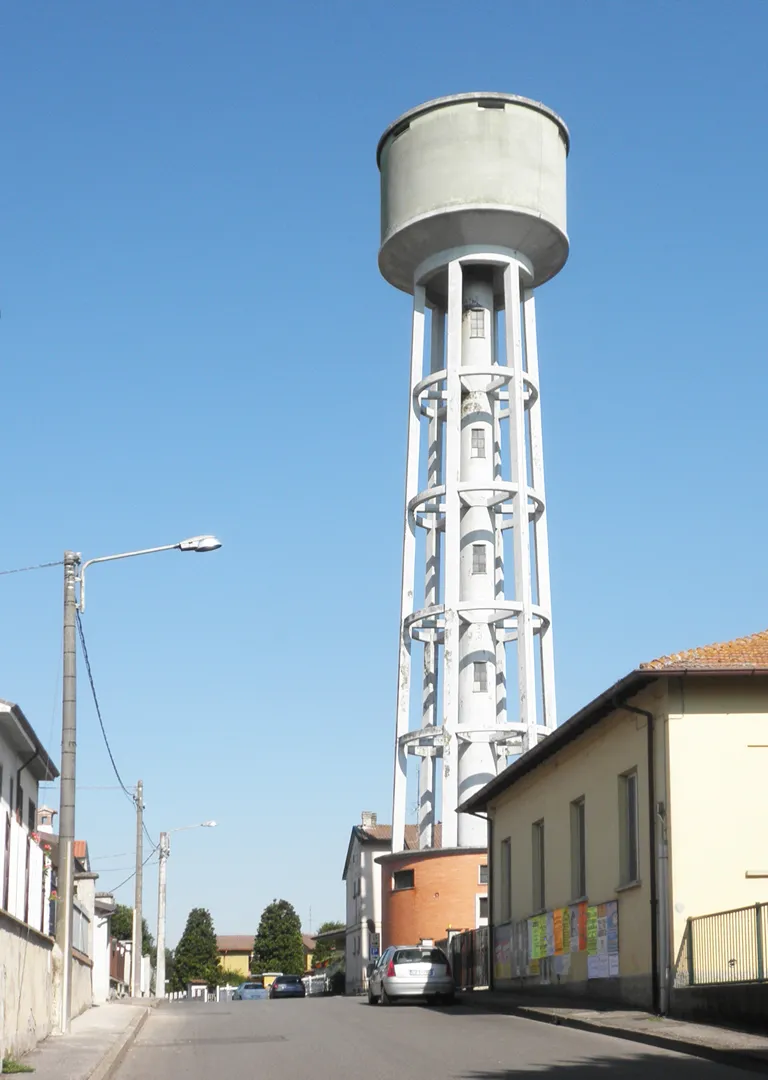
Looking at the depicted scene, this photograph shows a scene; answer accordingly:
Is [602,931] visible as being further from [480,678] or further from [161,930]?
[161,930]

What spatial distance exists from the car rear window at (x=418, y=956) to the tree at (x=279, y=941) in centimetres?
8549

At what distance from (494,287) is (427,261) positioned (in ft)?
8.22

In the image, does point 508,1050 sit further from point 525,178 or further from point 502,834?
point 525,178

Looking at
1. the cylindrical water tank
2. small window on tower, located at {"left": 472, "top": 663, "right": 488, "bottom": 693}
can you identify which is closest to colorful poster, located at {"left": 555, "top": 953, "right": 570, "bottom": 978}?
small window on tower, located at {"left": 472, "top": 663, "right": 488, "bottom": 693}

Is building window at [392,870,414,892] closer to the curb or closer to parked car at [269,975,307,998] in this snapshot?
parked car at [269,975,307,998]

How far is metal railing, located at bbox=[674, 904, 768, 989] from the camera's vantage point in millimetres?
17234

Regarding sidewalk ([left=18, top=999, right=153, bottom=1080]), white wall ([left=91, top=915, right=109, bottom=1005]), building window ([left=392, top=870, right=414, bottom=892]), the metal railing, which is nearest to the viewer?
sidewalk ([left=18, top=999, right=153, bottom=1080])

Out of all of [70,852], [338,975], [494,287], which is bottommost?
[338,975]

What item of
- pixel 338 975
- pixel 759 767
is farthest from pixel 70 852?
pixel 338 975

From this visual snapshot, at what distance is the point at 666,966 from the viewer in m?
20.1

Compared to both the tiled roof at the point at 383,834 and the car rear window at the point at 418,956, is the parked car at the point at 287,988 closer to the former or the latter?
the tiled roof at the point at 383,834

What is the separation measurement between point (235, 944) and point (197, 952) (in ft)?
112

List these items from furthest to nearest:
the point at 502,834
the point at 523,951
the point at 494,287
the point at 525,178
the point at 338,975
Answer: the point at 338,975 → the point at 494,287 → the point at 525,178 → the point at 502,834 → the point at 523,951

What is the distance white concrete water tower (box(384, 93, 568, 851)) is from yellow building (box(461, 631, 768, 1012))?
15233mm
